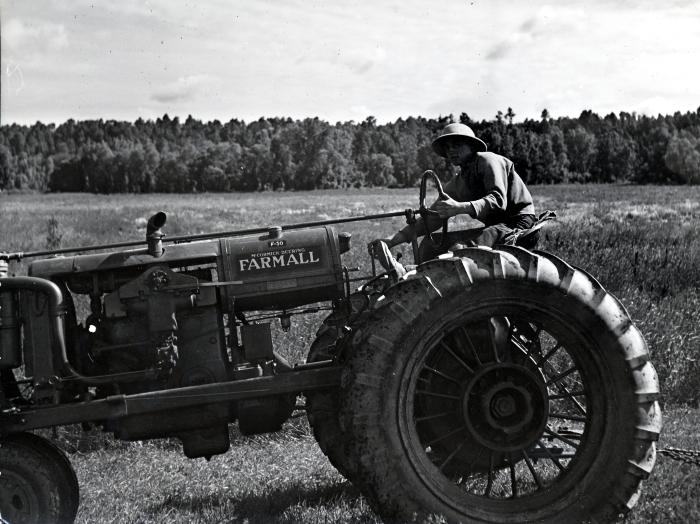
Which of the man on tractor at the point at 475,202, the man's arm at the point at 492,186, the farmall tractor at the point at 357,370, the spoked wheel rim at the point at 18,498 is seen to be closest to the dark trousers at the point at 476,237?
the man on tractor at the point at 475,202

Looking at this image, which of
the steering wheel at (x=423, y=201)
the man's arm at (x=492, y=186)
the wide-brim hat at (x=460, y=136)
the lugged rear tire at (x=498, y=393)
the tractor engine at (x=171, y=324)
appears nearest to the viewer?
the lugged rear tire at (x=498, y=393)

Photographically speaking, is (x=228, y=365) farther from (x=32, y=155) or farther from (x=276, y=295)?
(x=32, y=155)

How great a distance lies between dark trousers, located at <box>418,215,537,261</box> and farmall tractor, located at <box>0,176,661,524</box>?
23.7 inches

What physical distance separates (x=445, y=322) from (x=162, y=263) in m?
1.77

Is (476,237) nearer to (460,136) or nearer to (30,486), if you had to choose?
(460,136)

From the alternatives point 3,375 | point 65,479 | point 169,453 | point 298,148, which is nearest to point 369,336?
point 65,479

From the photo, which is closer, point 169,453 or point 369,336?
point 369,336

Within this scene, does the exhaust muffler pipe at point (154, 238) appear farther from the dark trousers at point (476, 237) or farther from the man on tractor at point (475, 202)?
the dark trousers at point (476, 237)

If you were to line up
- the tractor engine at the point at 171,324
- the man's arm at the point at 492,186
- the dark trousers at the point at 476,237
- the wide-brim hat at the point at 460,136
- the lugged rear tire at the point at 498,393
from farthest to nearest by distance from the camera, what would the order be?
the wide-brim hat at the point at 460,136 < the dark trousers at the point at 476,237 < the man's arm at the point at 492,186 < the tractor engine at the point at 171,324 < the lugged rear tire at the point at 498,393

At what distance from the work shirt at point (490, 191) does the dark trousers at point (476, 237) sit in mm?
54

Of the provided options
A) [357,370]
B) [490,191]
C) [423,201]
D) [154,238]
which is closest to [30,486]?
[154,238]

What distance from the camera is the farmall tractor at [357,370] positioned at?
4.07 m

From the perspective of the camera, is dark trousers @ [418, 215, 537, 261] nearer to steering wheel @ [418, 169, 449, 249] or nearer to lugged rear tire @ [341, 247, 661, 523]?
steering wheel @ [418, 169, 449, 249]

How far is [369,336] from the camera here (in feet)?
13.4
